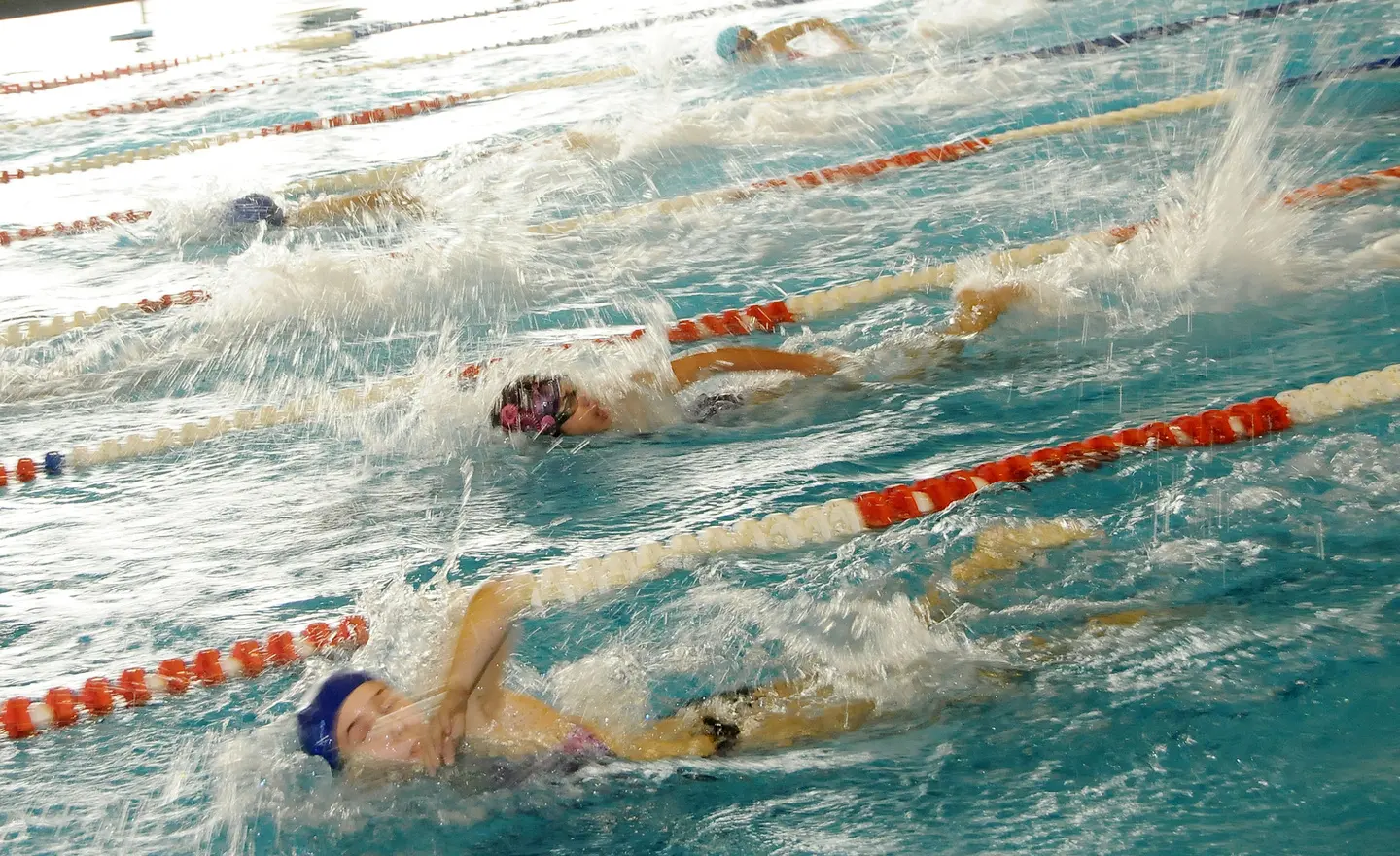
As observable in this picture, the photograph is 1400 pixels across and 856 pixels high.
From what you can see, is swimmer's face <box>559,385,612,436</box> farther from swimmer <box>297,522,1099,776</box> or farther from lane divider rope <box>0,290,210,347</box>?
lane divider rope <box>0,290,210,347</box>

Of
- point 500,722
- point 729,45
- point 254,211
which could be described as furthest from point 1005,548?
point 729,45

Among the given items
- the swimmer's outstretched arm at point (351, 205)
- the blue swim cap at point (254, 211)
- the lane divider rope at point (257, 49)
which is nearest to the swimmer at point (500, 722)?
the swimmer's outstretched arm at point (351, 205)

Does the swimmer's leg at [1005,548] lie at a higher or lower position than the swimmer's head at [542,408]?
lower

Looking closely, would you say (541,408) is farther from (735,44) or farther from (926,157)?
(735,44)

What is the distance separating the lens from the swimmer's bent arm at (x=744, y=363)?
12.1ft

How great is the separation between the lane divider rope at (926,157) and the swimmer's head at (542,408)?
2.29 m

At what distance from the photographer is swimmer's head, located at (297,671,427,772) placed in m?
2.25

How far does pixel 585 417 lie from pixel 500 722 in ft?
4.83

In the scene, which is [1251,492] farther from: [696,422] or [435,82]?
[435,82]

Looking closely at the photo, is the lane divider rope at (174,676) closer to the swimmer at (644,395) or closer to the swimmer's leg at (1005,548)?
the swimmer at (644,395)

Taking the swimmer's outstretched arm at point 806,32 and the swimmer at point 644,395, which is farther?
the swimmer's outstretched arm at point 806,32

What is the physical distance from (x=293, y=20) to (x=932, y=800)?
14.4 m

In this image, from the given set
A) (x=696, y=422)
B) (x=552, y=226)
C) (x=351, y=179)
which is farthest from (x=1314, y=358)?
(x=351, y=179)

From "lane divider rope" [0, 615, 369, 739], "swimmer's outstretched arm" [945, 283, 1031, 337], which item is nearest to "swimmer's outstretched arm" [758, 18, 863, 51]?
"swimmer's outstretched arm" [945, 283, 1031, 337]
